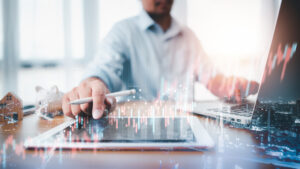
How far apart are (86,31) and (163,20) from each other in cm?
64

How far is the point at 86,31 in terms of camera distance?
4.69 ft

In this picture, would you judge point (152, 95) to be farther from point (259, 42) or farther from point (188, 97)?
point (259, 42)

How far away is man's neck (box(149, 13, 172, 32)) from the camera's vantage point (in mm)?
1291

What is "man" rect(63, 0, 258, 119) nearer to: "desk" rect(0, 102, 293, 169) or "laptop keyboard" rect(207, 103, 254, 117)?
"laptop keyboard" rect(207, 103, 254, 117)

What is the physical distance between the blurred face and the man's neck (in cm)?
2

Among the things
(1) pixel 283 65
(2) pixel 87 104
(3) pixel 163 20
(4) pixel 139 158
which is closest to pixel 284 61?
(1) pixel 283 65

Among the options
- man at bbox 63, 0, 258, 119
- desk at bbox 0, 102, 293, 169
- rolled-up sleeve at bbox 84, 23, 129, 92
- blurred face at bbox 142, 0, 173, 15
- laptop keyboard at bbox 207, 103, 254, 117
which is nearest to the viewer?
desk at bbox 0, 102, 293, 169

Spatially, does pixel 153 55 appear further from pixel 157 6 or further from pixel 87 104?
pixel 87 104

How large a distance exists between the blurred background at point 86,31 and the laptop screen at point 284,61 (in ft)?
3.68

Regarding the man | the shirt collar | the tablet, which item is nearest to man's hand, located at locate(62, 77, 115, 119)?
the tablet

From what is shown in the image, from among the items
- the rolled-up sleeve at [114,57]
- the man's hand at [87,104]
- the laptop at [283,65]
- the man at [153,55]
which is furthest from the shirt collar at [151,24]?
the laptop at [283,65]

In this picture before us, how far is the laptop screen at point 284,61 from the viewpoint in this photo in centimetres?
27

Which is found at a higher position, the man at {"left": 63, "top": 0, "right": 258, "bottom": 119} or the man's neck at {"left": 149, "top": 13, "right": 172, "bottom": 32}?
the man's neck at {"left": 149, "top": 13, "right": 172, "bottom": 32}

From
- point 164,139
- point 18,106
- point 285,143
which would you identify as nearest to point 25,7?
point 18,106
